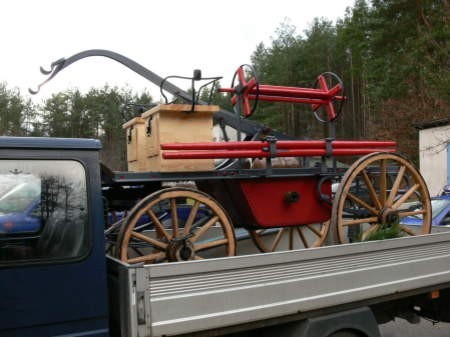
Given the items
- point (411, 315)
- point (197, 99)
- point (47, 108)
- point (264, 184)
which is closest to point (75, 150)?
point (197, 99)

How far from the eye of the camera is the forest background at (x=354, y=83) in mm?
23672

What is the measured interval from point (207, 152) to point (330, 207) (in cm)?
136

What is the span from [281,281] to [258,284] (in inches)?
6.6

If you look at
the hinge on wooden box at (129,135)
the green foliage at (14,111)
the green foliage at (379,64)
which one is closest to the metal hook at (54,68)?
the hinge on wooden box at (129,135)

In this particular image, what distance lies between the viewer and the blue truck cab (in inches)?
100

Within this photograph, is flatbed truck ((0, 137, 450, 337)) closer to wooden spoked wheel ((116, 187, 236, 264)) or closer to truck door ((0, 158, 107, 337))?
truck door ((0, 158, 107, 337))

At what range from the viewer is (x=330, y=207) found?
453 cm

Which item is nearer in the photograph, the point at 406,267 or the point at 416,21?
the point at 406,267

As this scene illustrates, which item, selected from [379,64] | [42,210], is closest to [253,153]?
[42,210]

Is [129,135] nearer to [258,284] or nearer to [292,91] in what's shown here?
[292,91]

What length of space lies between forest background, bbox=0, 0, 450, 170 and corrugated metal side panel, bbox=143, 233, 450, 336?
1310cm

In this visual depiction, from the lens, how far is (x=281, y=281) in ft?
10.2

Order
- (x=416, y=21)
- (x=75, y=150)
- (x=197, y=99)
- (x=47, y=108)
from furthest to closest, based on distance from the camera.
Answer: (x=47, y=108) < (x=416, y=21) < (x=197, y=99) < (x=75, y=150)

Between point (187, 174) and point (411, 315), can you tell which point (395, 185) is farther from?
point (187, 174)
